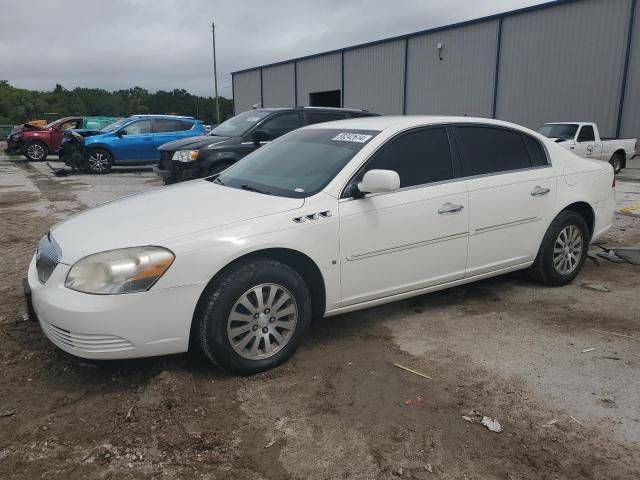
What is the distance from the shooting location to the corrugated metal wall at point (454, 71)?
2403 centimetres

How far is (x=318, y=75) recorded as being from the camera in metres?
34.3

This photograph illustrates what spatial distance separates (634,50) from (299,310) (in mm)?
20701

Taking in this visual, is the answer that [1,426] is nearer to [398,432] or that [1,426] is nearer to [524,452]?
[398,432]

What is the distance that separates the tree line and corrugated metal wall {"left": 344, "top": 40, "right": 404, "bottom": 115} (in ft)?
126

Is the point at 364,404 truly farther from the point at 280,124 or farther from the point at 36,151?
the point at 36,151

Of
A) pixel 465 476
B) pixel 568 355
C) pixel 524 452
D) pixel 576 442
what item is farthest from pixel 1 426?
pixel 568 355

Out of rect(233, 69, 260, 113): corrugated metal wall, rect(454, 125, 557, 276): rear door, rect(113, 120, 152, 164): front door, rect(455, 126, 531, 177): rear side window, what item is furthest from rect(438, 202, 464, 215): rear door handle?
rect(233, 69, 260, 113): corrugated metal wall

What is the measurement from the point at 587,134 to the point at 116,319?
16040 millimetres

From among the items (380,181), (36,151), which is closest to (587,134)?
(380,181)

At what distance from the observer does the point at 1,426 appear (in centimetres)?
284

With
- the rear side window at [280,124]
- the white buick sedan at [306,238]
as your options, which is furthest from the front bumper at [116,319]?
the rear side window at [280,124]

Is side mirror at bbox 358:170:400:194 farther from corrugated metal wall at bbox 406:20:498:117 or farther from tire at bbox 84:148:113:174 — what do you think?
corrugated metal wall at bbox 406:20:498:117

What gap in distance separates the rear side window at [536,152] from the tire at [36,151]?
19.9m

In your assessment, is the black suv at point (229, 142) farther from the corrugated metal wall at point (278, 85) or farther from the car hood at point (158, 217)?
the corrugated metal wall at point (278, 85)
